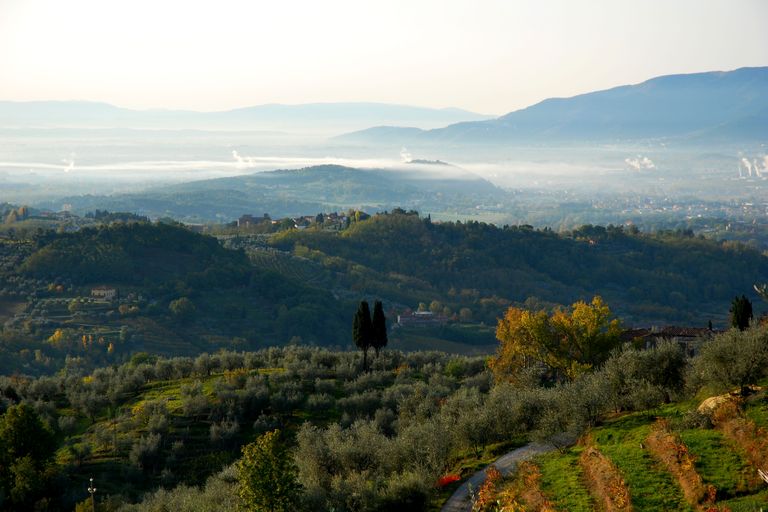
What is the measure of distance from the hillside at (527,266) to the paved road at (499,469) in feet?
319

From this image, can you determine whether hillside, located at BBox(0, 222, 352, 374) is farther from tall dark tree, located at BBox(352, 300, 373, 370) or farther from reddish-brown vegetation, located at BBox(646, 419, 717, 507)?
reddish-brown vegetation, located at BBox(646, 419, 717, 507)

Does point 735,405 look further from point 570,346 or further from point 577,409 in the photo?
point 570,346

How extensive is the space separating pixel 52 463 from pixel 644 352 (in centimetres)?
2163

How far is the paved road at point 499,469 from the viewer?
Result: 2417 cm

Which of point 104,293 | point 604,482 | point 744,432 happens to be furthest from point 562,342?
point 104,293

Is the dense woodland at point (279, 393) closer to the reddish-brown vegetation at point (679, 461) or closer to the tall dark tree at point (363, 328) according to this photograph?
the reddish-brown vegetation at point (679, 461)

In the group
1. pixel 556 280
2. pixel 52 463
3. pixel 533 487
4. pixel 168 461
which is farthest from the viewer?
pixel 556 280

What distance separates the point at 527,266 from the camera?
151000 millimetres

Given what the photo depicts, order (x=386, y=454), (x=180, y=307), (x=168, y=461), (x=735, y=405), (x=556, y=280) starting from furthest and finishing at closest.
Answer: (x=556, y=280) → (x=180, y=307) → (x=168, y=461) → (x=386, y=454) → (x=735, y=405)

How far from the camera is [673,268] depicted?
155 meters

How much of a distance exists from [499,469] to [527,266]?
126 meters

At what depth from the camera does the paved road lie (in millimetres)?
24172

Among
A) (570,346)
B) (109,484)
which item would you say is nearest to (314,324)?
(570,346)

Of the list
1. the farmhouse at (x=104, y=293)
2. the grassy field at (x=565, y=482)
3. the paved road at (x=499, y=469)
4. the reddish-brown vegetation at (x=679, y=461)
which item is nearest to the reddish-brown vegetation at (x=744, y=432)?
the reddish-brown vegetation at (x=679, y=461)
